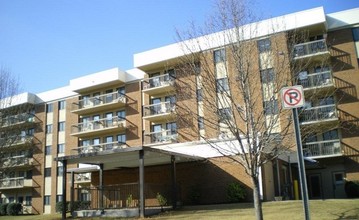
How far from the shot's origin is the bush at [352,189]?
29859 mm

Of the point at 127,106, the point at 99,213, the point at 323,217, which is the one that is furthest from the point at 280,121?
the point at 127,106

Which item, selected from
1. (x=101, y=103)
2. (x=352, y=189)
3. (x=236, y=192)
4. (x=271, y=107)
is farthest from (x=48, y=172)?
(x=271, y=107)

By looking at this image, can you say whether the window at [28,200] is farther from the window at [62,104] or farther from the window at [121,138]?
the window at [121,138]

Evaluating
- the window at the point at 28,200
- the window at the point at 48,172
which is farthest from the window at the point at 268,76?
the window at the point at 28,200

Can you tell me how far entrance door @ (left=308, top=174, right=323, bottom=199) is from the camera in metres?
35.4

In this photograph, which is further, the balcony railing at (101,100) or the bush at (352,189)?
the balcony railing at (101,100)

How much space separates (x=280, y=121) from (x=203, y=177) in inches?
566

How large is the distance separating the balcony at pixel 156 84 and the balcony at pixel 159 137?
179 inches

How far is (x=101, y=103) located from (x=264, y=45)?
33.5 metres

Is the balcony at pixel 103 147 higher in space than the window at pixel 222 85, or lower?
higher

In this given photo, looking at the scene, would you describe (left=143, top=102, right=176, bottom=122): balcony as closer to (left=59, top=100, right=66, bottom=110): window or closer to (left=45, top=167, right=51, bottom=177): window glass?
(left=59, top=100, right=66, bottom=110): window

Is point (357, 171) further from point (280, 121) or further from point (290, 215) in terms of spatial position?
point (280, 121)

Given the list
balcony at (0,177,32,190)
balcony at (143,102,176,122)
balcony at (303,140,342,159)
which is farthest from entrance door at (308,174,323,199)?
balcony at (0,177,32,190)

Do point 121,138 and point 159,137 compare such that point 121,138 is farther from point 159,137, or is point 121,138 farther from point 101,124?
point 159,137
